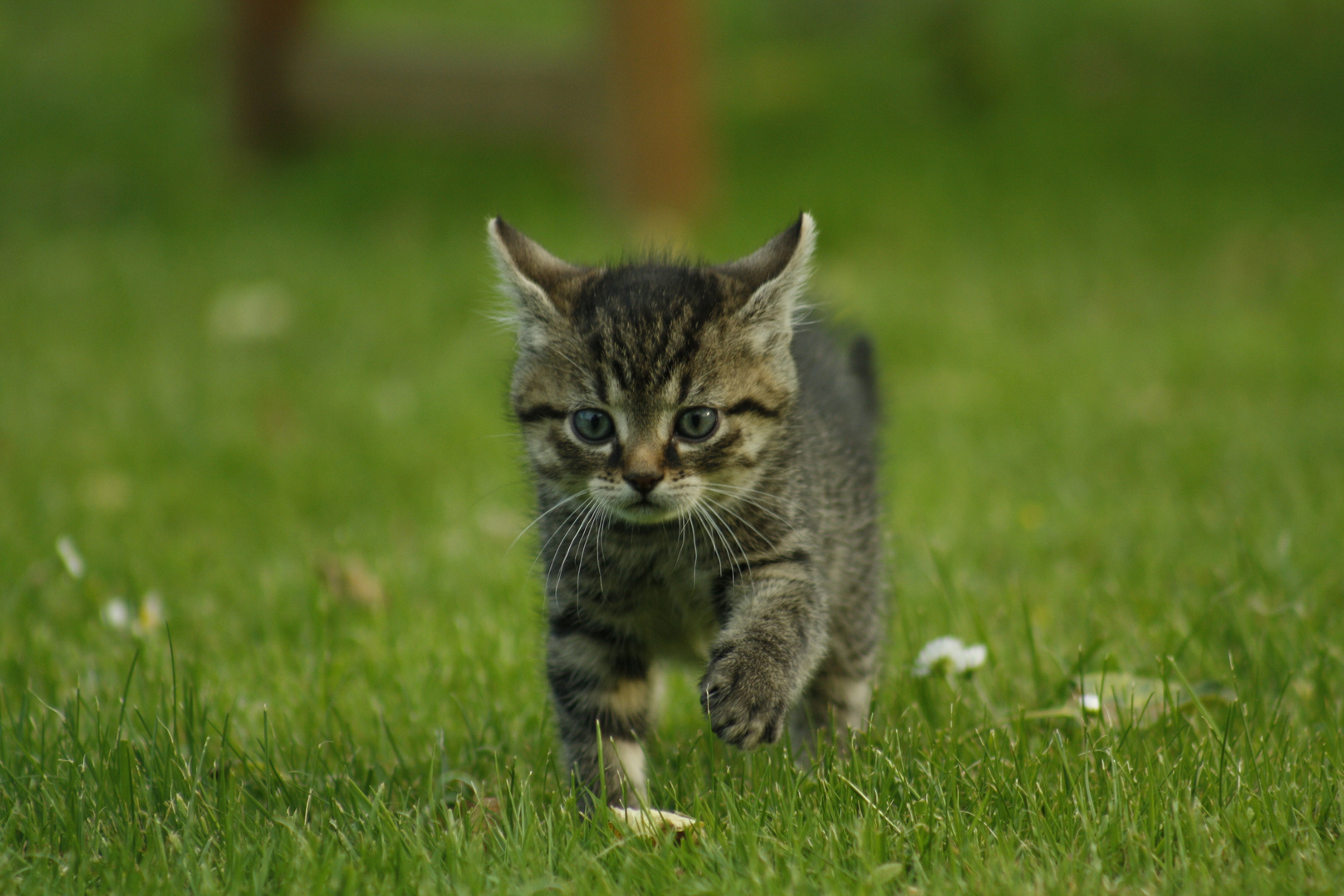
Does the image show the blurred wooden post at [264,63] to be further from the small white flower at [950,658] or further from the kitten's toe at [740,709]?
the kitten's toe at [740,709]

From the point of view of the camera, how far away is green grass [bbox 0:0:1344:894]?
7.95ft

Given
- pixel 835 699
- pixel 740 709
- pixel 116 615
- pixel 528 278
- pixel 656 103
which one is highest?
pixel 656 103

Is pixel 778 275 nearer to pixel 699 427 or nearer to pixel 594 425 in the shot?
pixel 699 427

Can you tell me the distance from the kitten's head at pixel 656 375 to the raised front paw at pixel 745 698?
385mm

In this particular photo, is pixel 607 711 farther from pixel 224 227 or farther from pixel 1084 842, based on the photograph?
pixel 224 227

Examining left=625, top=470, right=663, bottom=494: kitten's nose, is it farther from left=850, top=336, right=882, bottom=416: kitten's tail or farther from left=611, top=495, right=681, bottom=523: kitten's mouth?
left=850, top=336, right=882, bottom=416: kitten's tail

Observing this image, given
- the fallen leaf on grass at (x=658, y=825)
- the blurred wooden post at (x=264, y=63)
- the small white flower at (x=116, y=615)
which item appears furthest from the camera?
the blurred wooden post at (x=264, y=63)

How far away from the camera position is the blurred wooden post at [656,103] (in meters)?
7.27

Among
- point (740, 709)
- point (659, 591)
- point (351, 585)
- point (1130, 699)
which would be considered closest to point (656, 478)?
point (659, 591)

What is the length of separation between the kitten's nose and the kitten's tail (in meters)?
1.34

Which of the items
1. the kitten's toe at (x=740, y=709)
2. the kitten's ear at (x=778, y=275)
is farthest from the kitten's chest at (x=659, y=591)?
the kitten's ear at (x=778, y=275)

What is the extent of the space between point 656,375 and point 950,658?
99 cm

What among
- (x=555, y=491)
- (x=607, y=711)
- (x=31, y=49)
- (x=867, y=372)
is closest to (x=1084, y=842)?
(x=607, y=711)

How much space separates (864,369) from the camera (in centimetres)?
396
